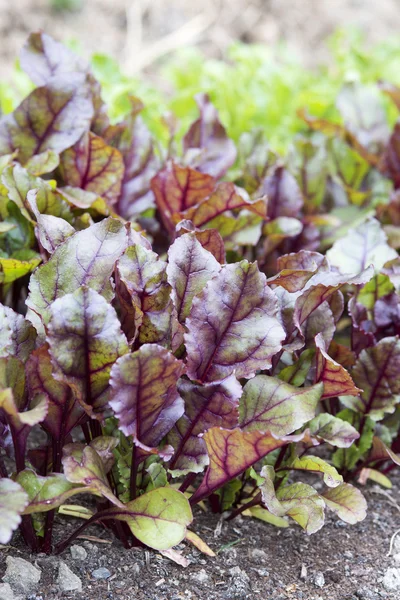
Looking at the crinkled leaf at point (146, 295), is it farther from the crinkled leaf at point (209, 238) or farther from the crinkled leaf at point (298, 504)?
the crinkled leaf at point (298, 504)

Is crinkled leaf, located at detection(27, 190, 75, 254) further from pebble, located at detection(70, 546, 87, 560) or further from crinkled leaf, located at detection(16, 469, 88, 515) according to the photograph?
pebble, located at detection(70, 546, 87, 560)

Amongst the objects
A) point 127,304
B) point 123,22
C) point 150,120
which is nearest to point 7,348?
point 127,304


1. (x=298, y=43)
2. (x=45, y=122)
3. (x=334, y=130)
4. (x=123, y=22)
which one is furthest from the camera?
(x=298, y=43)

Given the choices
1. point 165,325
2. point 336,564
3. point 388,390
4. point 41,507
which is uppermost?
point 165,325

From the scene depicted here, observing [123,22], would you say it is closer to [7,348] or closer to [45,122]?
[45,122]

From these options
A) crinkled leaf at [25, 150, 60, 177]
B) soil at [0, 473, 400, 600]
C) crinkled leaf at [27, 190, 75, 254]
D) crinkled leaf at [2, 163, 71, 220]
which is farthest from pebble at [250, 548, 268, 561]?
crinkled leaf at [25, 150, 60, 177]

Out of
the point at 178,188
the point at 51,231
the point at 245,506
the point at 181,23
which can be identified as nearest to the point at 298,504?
the point at 245,506
